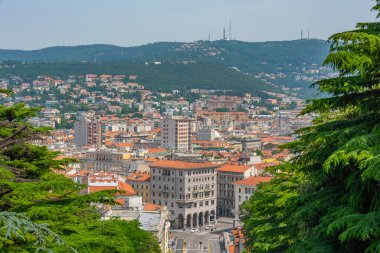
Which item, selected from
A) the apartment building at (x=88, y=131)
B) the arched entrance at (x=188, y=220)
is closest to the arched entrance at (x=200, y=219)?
the arched entrance at (x=188, y=220)

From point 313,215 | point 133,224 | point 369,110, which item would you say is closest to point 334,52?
point 369,110

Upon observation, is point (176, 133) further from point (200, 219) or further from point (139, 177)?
point (200, 219)

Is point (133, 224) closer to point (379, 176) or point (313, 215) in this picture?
point (313, 215)

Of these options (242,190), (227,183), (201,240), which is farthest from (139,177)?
(201,240)

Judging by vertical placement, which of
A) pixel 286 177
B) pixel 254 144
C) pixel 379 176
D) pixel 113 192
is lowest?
pixel 254 144

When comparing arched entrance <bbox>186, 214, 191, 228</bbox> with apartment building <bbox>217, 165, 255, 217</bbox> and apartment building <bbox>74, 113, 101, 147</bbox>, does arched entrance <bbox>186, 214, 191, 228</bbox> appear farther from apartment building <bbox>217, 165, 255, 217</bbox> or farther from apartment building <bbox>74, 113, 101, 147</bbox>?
apartment building <bbox>74, 113, 101, 147</bbox>

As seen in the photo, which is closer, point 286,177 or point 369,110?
point 369,110

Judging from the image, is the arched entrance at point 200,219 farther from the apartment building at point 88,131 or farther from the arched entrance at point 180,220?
the apartment building at point 88,131
